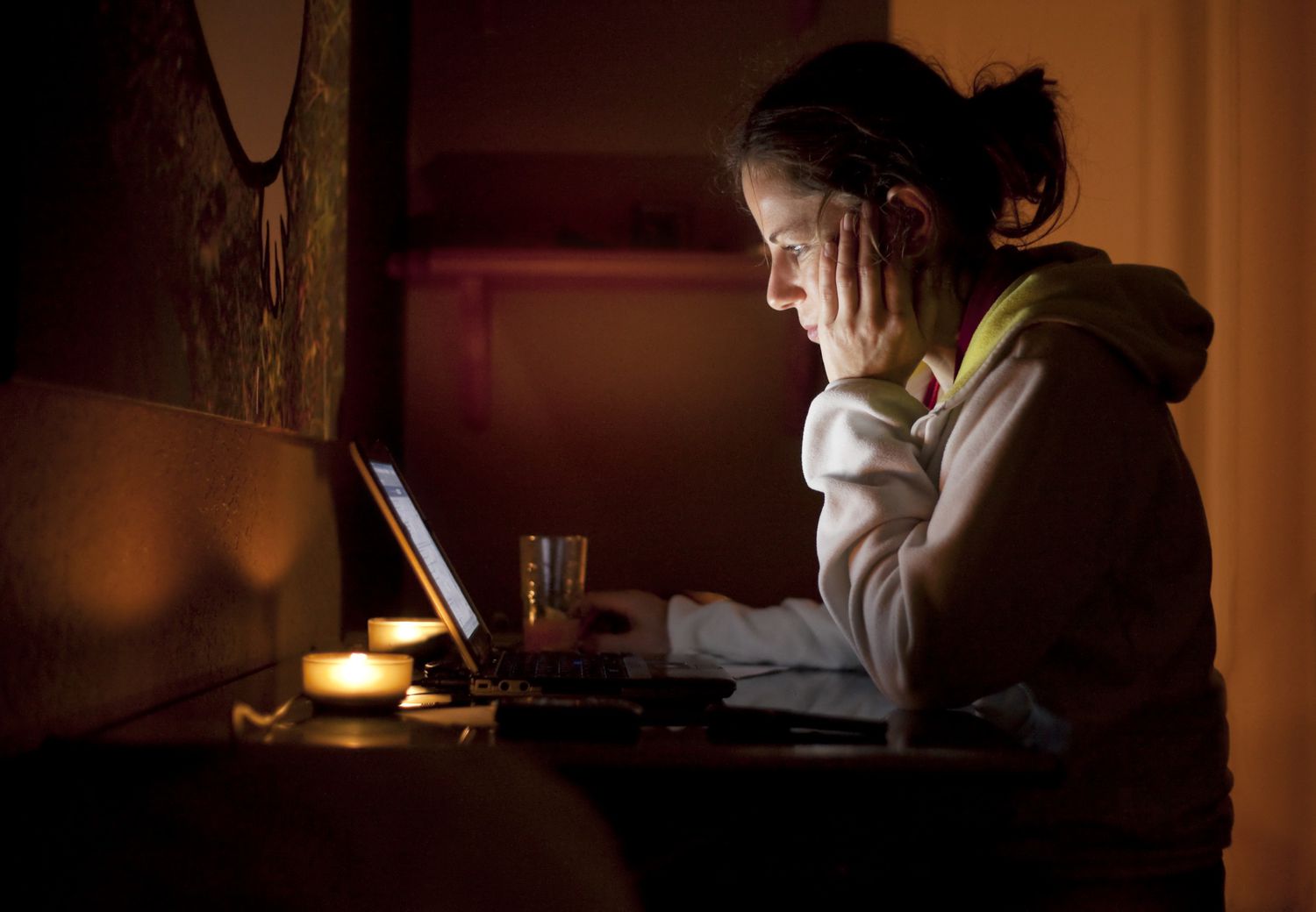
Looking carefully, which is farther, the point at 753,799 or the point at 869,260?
the point at 869,260

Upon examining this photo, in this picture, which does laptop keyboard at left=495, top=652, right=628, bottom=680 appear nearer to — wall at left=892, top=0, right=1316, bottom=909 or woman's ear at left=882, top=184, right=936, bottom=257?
woman's ear at left=882, top=184, right=936, bottom=257

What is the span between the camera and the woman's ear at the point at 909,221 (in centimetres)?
111

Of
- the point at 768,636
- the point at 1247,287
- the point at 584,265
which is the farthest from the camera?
the point at 1247,287

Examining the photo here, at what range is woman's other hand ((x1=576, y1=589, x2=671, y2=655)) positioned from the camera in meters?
1.50

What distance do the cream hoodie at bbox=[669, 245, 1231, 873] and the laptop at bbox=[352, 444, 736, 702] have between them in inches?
7.3

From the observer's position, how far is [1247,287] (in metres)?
2.18

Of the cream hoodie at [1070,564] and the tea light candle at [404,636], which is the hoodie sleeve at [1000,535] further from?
the tea light candle at [404,636]

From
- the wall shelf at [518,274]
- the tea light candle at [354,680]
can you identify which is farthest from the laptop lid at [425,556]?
the wall shelf at [518,274]

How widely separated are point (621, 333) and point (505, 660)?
3.37 ft

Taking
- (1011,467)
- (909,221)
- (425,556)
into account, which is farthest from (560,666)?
(909,221)

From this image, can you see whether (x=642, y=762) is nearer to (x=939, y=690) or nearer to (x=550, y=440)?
(x=939, y=690)

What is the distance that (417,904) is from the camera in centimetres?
64

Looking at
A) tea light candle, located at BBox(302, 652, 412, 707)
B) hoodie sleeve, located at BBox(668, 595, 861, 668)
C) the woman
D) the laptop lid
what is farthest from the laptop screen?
the woman

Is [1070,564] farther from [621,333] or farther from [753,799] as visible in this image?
[621,333]
